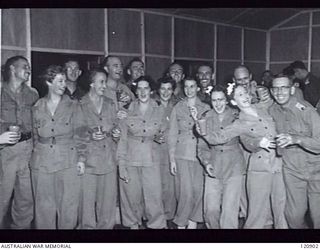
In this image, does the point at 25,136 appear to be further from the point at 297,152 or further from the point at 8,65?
the point at 297,152

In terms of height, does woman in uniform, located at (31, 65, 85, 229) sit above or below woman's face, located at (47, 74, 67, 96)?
below

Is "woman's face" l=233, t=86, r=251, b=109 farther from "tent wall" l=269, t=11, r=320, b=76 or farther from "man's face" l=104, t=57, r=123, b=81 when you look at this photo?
"man's face" l=104, t=57, r=123, b=81

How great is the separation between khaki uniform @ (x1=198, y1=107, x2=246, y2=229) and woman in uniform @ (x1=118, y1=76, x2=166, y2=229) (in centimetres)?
32

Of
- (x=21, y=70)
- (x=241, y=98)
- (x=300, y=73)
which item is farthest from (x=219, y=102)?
(x=21, y=70)

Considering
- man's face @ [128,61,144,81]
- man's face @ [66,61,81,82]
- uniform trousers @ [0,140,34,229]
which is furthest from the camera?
man's face @ [128,61,144,81]

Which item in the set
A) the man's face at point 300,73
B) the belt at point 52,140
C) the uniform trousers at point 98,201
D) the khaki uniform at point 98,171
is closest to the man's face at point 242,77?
the man's face at point 300,73

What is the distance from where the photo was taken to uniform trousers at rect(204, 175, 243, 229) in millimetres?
2043

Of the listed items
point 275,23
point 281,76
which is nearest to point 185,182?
point 281,76

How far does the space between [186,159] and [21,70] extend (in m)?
1.10

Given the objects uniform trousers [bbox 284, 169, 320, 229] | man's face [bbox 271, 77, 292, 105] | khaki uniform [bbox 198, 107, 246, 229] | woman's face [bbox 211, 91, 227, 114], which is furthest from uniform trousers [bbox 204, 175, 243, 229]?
man's face [bbox 271, 77, 292, 105]

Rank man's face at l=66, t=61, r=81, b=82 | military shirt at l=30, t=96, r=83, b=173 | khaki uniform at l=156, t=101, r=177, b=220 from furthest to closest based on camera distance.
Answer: khaki uniform at l=156, t=101, r=177, b=220 < man's face at l=66, t=61, r=81, b=82 < military shirt at l=30, t=96, r=83, b=173

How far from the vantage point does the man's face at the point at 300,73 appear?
2.36m

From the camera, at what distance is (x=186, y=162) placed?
2242 millimetres

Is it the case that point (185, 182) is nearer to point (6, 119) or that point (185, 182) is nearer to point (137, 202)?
point (137, 202)
